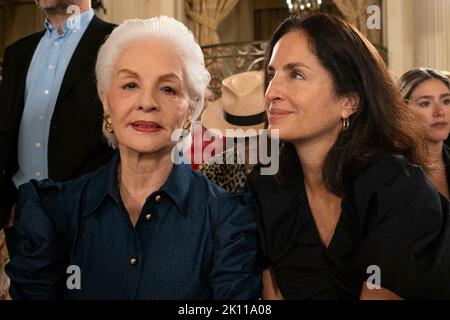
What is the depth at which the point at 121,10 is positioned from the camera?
6.08 meters

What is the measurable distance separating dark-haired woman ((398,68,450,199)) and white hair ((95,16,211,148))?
5.51 ft

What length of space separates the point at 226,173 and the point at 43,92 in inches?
33.3

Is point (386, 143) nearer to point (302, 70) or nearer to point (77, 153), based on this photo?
point (302, 70)

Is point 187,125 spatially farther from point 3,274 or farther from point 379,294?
point 3,274

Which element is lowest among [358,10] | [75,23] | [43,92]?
[43,92]

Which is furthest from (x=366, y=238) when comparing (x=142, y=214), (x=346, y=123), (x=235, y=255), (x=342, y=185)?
(x=142, y=214)

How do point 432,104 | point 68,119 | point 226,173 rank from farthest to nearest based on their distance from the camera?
point 432,104 → point 226,173 → point 68,119

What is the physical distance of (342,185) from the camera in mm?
1807

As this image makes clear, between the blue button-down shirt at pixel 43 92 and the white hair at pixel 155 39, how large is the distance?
66cm
